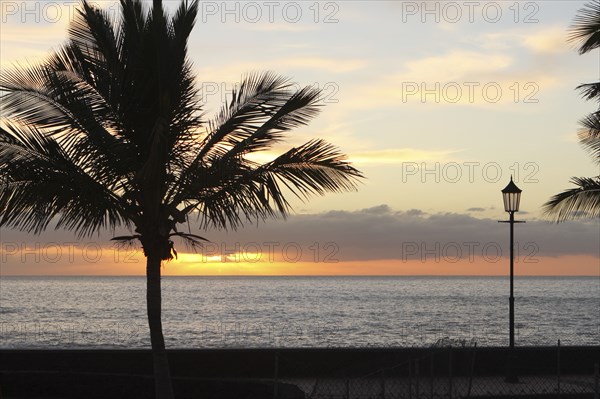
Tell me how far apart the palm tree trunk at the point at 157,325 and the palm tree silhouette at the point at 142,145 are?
0.02 m

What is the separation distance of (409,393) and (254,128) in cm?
563

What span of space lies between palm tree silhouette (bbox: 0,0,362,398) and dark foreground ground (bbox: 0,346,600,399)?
18.4 ft

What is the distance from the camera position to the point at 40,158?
15297mm

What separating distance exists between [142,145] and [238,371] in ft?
29.7

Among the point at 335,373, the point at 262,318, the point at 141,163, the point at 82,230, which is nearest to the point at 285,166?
the point at 141,163

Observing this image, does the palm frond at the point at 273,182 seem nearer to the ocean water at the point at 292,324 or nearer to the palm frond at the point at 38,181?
the palm frond at the point at 38,181

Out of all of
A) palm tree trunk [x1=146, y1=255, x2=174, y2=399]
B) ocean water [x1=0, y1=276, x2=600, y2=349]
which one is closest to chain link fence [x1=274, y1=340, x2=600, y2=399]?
palm tree trunk [x1=146, y1=255, x2=174, y2=399]

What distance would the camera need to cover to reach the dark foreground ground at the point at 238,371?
20969 millimetres

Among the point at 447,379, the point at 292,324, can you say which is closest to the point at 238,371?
the point at 447,379

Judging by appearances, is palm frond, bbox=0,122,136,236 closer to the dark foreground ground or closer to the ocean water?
the dark foreground ground

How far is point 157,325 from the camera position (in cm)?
1568

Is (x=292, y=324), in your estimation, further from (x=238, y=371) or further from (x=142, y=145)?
(x=142, y=145)

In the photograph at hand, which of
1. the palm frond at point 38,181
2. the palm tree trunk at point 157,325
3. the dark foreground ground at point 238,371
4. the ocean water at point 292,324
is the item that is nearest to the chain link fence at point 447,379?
the dark foreground ground at point 238,371

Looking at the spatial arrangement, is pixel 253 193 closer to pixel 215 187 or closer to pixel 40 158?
pixel 215 187
